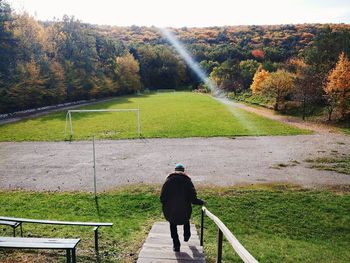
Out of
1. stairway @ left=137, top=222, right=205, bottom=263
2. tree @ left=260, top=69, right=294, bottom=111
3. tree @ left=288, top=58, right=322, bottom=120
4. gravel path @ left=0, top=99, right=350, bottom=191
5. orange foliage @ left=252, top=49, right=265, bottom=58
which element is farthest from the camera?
orange foliage @ left=252, top=49, right=265, bottom=58

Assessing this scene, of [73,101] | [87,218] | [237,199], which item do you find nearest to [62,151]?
[87,218]

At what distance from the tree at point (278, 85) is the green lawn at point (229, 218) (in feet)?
89.0

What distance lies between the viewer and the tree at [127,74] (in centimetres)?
6738

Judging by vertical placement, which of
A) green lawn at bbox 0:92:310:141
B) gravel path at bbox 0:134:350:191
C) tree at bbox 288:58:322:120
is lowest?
gravel path at bbox 0:134:350:191

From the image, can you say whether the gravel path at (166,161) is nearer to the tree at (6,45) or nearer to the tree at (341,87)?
the tree at (341,87)

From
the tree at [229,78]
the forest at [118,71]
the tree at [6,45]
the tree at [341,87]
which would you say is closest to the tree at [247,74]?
the forest at [118,71]

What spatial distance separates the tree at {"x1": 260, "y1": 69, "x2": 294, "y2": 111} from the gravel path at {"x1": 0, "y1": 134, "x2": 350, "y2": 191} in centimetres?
1402

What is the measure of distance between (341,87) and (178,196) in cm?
2784

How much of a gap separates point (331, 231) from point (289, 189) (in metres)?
3.48

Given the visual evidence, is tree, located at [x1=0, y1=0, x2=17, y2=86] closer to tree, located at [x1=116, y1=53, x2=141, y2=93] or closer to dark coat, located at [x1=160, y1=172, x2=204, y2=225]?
tree, located at [x1=116, y1=53, x2=141, y2=93]

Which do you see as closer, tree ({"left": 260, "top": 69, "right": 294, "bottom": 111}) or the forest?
the forest

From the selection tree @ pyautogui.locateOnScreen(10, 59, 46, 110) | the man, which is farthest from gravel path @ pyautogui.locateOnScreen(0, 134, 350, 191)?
tree @ pyautogui.locateOnScreen(10, 59, 46, 110)

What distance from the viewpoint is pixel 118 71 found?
6719 cm

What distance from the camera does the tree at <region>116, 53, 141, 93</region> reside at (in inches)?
2653
